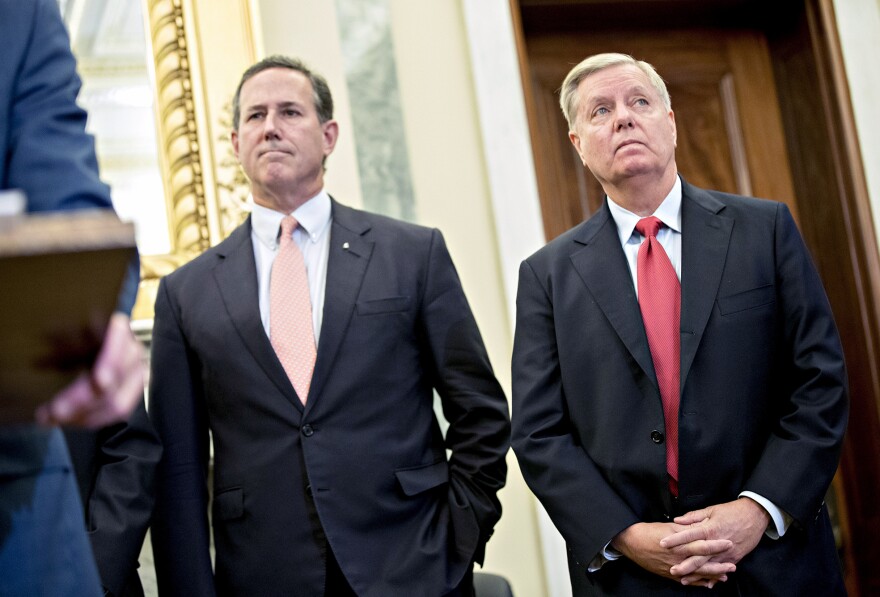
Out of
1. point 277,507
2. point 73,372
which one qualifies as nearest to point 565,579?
point 277,507

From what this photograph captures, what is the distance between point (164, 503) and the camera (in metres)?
2.42

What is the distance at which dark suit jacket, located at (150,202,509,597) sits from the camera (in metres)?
2.26

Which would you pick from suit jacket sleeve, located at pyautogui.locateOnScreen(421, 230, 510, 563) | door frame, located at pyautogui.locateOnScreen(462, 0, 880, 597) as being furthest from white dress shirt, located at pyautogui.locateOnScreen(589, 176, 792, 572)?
door frame, located at pyautogui.locateOnScreen(462, 0, 880, 597)

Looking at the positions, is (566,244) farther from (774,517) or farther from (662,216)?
(774,517)

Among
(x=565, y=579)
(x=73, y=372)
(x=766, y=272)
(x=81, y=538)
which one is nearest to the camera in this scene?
(x=73, y=372)

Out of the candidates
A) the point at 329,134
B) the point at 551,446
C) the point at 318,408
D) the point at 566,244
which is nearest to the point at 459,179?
the point at 329,134

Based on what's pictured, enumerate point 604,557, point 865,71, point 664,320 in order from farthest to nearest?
point 865,71 < point 664,320 < point 604,557

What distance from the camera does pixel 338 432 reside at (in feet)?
7.59

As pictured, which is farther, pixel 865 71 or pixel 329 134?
pixel 865 71

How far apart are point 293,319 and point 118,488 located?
1.84 feet

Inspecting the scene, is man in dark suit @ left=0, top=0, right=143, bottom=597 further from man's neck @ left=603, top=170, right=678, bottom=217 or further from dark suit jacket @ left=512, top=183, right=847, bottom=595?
man's neck @ left=603, top=170, right=678, bottom=217

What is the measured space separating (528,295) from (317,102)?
0.84 meters

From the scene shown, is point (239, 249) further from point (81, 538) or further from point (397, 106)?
point (81, 538)

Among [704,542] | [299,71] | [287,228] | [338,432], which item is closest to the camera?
[704,542]
